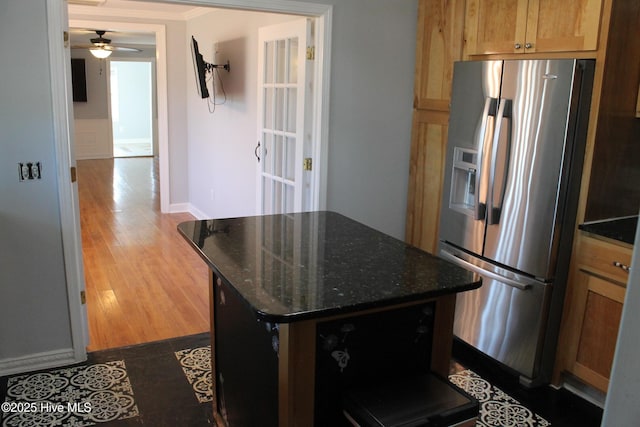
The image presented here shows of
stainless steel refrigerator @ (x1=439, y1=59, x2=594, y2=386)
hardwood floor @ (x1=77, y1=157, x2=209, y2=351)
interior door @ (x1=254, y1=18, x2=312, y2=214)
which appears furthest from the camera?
interior door @ (x1=254, y1=18, x2=312, y2=214)

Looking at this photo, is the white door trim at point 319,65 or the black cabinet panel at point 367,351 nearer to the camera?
the black cabinet panel at point 367,351

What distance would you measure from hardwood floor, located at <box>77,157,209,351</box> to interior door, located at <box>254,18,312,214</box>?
0.95m

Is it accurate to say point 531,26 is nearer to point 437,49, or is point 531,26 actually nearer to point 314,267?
point 437,49

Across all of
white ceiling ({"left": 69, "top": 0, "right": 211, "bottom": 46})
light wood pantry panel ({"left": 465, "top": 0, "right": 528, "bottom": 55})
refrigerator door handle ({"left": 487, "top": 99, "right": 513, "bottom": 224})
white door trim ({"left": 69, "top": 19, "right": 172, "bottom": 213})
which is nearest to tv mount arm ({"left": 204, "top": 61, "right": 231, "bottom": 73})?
white ceiling ({"left": 69, "top": 0, "right": 211, "bottom": 46})

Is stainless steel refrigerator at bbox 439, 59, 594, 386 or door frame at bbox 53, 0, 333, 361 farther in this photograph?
door frame at bbox 53, 0, 333, 361

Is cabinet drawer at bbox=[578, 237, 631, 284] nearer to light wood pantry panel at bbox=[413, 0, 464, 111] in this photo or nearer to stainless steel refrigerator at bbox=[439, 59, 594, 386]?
stainless steel refrigerator at bbox=[439, 59, 594, 386]

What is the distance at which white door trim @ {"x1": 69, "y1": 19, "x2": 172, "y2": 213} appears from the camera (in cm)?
584

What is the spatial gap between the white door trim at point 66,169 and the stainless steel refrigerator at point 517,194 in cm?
214

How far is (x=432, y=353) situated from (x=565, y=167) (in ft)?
4.18

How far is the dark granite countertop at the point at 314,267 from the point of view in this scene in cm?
160

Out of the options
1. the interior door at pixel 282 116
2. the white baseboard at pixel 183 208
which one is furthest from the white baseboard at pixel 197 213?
the interior door at pixel 282 116

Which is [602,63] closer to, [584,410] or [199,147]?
[584,410]

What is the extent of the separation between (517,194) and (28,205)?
2513 millimetres

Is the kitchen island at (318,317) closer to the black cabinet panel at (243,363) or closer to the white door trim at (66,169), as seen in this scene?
the black cabinet panel at (243,363)
